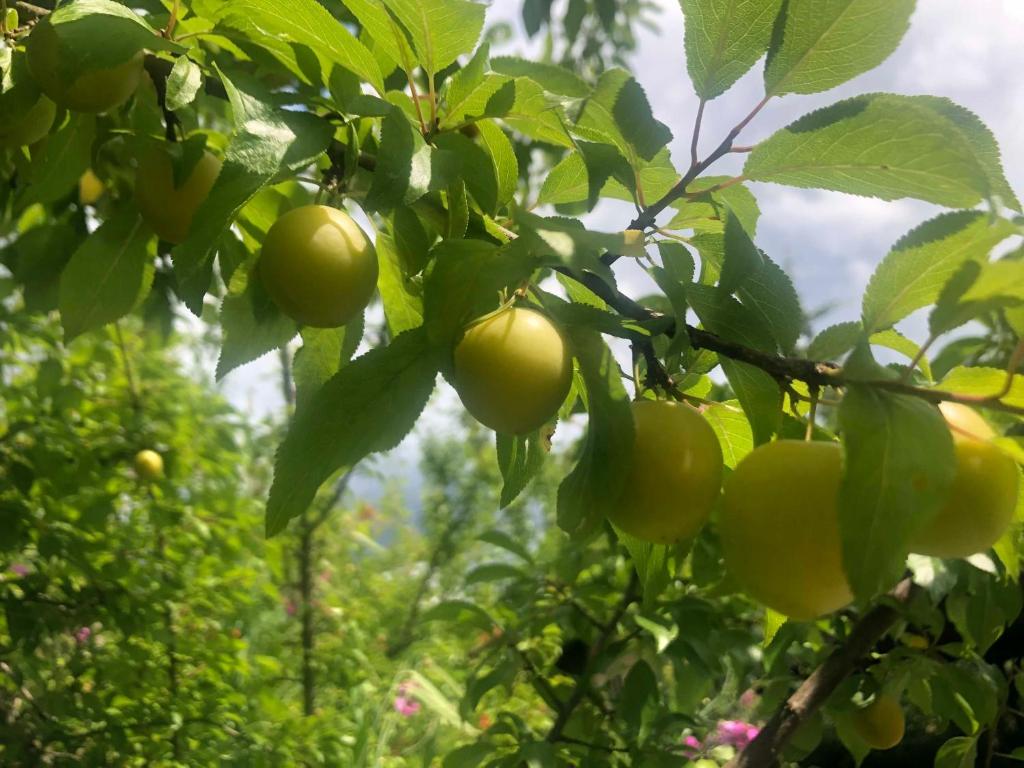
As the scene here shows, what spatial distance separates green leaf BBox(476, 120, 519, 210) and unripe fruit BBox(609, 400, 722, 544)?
16 cm

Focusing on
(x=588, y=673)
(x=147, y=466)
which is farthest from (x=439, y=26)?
(x=147, y=466)

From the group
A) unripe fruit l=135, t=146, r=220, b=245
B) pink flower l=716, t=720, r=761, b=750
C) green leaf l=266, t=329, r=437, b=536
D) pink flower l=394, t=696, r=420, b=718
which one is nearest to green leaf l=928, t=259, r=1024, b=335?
green leaf l=266, t=329, r=437, b=536

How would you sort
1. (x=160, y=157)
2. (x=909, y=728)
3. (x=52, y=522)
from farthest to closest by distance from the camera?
1. (x=52, y=522)
2. (x=909, y=728)
3. (x=160, y=157)

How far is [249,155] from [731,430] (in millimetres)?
295

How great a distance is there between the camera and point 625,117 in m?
0.40

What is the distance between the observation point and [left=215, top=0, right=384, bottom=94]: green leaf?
1.36ft

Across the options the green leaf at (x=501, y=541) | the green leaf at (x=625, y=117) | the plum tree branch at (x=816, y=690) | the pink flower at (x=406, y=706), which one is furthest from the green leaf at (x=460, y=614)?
the pink flower at (x=406, y=706)

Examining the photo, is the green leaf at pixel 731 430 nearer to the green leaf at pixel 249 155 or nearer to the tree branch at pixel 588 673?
→ the green leaf at pixel 249 155

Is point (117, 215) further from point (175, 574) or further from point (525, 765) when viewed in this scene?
point (175, 574)

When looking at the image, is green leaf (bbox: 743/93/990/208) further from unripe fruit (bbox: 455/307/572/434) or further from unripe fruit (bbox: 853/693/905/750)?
unripe fruit (bbox: 853/693/905/750)

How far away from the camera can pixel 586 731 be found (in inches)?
44.6

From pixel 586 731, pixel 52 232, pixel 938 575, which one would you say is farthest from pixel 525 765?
pixel 52 232

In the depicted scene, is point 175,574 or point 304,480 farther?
point 175,574

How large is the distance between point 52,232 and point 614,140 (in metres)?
0.74
